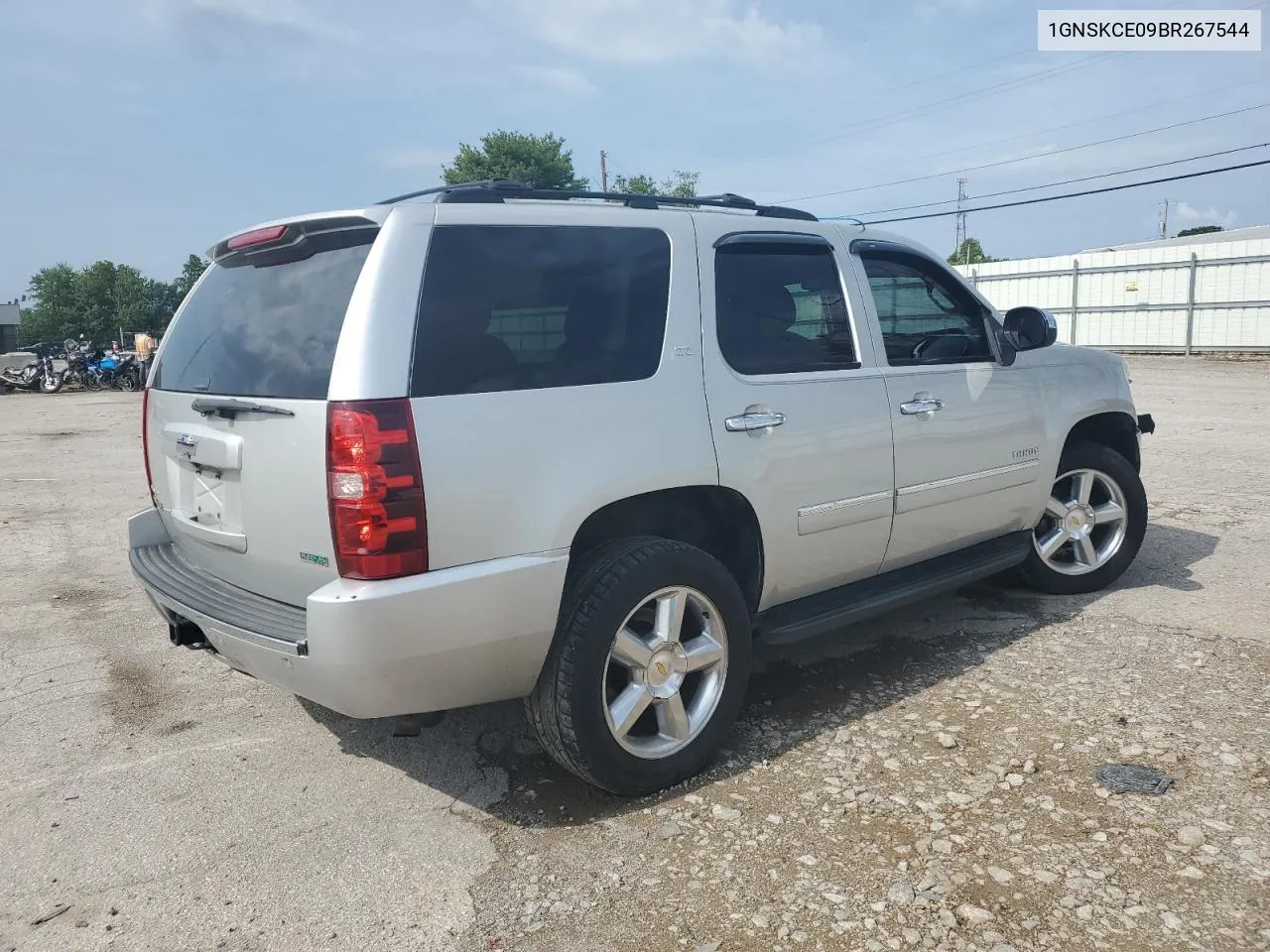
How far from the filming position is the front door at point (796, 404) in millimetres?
3404

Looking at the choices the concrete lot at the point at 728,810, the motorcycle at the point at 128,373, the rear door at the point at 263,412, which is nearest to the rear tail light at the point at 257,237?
the rear door at the point at 263,412

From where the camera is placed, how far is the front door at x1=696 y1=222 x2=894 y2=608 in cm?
340

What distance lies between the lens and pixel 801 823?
299 centimetres

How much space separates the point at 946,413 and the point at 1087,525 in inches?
62.1

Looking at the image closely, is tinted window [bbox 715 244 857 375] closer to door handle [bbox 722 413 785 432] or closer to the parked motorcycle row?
door handle [bbox 722 413 785 432]

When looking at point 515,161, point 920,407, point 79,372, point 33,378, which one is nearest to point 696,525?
point 920,407

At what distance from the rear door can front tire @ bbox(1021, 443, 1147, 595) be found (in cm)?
371

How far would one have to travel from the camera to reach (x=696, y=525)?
11.5ft

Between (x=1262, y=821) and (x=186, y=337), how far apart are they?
3934 millimetres

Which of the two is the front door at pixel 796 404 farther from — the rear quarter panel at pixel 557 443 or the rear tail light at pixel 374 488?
the rear tail light at pixel 374 488

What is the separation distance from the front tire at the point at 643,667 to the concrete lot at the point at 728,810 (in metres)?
0.18

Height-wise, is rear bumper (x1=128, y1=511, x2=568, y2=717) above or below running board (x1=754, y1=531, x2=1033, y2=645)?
above

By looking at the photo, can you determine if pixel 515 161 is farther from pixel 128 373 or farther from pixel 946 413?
pixel 946 413

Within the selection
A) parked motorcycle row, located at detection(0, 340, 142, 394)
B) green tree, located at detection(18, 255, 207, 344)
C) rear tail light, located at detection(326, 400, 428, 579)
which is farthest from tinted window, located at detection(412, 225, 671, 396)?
green tree, located at detection(18, 255, 207, 344)
